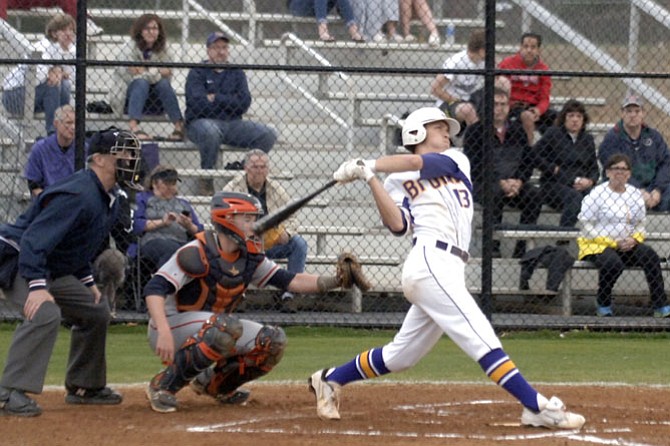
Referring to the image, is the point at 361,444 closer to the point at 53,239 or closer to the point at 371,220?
the point at 53,239

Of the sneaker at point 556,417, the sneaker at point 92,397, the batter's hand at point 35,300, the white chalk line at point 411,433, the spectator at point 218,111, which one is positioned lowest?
the sneaker at point 92,397

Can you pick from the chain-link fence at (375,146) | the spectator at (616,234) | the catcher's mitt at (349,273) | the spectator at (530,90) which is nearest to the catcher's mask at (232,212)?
the catcher's mitt at (349,273)

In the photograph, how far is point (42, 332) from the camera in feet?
21.2

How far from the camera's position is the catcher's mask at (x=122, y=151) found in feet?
21.5

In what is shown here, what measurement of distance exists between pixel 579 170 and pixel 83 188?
5967mm

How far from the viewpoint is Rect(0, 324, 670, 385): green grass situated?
8.37 meters

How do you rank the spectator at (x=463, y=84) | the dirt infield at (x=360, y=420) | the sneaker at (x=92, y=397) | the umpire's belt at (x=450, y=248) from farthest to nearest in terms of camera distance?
the spectator at (x=463, y=84) → the sneaker at (x=92, y=397) → the umpire's belt at (x=450, y=248) → the dirt infield at (x=360, y=420)

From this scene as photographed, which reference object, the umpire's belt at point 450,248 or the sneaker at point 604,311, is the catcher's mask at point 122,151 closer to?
the umpire's belt at point 450,248

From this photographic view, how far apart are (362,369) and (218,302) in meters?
0.93

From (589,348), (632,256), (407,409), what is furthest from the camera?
(632,256)

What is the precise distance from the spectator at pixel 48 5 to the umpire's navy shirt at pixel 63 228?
5753mm

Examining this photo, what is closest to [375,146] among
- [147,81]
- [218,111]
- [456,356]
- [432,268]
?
[218,111]

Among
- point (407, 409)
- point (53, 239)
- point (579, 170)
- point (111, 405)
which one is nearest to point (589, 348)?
point (579, 170)

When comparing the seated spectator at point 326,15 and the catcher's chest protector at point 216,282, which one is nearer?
the catcher's chest protector at point 216,282
